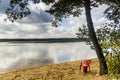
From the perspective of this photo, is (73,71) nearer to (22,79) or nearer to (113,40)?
(22,79)

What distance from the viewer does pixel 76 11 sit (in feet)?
75.8

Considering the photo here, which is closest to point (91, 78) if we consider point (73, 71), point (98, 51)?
point (98, 51)

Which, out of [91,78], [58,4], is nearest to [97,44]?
[91,78]

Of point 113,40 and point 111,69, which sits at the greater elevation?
point 113,40

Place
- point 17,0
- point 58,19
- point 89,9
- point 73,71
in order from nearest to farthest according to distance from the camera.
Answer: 1. point 17,0
2. point 89,9
3. point 58,19
4. point 73,71

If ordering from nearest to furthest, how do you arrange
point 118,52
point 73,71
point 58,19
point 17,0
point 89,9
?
point 118,52
point 17,0
point 89,9
point 58,19
point 73,71

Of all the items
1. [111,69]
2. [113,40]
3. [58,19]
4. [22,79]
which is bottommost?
[22,79]

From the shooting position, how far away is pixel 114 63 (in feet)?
42.2

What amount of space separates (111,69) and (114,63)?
12.3 inches

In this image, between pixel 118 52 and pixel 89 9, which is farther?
pixel 89 9

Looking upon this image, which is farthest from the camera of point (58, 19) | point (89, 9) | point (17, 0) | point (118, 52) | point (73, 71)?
point (73, 71)

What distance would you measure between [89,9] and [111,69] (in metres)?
8.38

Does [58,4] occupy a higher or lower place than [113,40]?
higher

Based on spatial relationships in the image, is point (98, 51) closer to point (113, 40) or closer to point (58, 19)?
point (58, 19)
